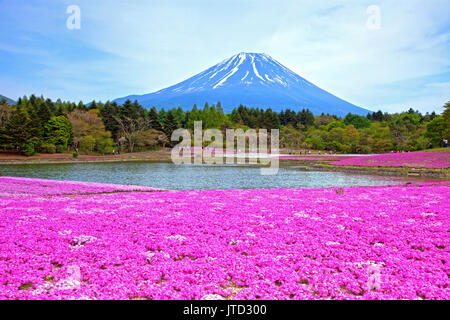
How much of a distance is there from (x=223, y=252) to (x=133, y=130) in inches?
3371

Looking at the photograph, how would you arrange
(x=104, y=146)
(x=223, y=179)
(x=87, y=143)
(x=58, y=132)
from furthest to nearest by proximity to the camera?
(x=104, y=146) < (x=87, y=143) < (x=58, y=132) < (x=223, y=179)

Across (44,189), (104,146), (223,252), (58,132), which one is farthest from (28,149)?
(223,252)

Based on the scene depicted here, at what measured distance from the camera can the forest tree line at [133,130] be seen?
66.5 metres

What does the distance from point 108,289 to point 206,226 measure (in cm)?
499

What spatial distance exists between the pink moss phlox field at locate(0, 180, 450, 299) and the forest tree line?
63248mm

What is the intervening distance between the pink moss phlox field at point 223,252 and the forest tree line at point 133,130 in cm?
6325

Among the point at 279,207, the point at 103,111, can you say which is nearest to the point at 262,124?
the point at 103,111

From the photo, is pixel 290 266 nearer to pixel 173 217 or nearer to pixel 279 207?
pixel 173 217

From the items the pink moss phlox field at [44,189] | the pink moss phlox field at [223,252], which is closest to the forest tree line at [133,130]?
the pink moss phlox field at [44,189]

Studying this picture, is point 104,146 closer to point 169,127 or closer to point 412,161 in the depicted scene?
point 169,127

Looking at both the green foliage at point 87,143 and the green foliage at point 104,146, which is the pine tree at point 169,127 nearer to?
the green foliage at point 104,146

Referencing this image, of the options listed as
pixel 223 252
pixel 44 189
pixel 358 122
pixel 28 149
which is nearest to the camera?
pixel 223 252

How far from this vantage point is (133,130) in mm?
88438

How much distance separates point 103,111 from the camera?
90.3m
